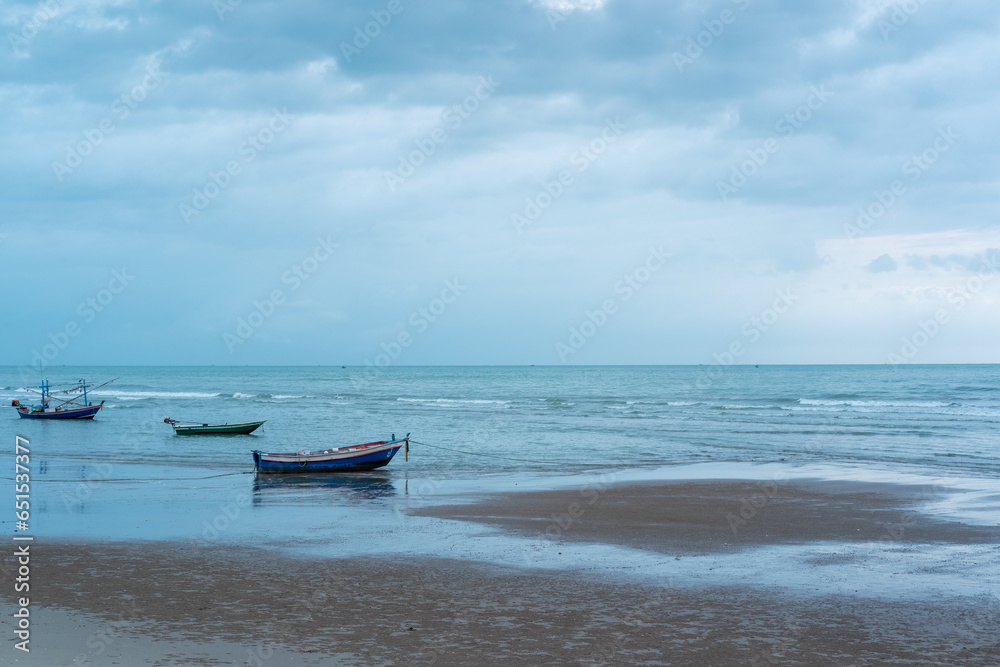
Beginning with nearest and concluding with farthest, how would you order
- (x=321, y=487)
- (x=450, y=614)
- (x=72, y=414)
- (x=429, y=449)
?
(x=450, y=614)
(x=321, y=487)
(x=429, y=449)
(x=72, y=414)

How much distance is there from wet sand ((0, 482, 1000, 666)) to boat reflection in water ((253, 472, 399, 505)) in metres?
6.40

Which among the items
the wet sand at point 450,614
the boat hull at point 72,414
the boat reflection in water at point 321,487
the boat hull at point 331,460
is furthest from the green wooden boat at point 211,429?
the wet sand at point 450,614

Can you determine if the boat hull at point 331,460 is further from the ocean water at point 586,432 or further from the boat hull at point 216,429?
the boat hull at point 216,429

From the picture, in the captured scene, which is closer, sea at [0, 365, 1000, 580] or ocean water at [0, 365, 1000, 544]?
sea at [0, 365, 1000, 580]

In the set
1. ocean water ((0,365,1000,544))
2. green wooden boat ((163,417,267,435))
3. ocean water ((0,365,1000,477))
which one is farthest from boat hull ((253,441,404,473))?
green wooden boat ((163,417,267,435))

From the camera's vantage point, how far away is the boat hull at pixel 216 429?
4019cm

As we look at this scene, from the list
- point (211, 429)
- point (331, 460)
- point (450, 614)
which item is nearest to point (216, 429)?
point (211, 429)

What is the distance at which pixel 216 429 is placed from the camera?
4091 centimetres

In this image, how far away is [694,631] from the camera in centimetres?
927

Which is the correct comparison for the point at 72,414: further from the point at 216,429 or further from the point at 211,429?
the point at 216,429

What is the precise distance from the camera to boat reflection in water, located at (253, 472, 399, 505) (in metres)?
20.5

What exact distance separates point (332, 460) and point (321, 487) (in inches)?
108

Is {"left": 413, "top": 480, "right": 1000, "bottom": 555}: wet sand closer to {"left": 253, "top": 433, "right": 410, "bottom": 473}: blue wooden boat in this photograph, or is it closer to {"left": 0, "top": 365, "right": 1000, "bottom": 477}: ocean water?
{"left": 0, "top": 365, "right": 1000, "bottom": 477}: ocean water

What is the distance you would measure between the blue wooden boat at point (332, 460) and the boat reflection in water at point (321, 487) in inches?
10.4
